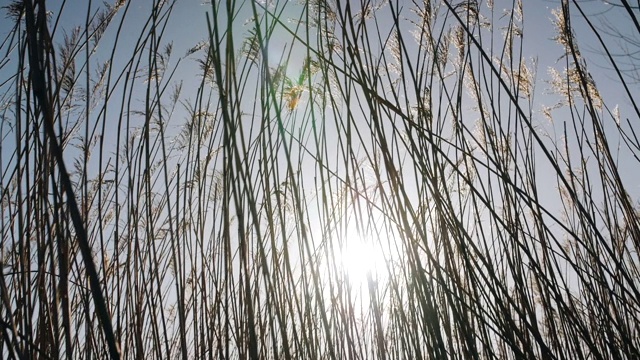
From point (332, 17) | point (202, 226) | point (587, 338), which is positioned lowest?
point (587, 338)

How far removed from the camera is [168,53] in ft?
6.68

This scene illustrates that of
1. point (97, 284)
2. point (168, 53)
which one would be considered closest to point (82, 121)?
point (168, 53)

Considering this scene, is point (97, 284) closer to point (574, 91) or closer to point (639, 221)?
point (639, 221)

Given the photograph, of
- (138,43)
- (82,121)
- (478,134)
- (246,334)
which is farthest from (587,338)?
(82,121)

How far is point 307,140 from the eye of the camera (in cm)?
152

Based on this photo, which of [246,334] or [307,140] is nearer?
[246,334]

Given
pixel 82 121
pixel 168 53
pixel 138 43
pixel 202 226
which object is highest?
pixel 168 53

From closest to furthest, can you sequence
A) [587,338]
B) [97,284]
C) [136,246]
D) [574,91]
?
[97,284] → [587,338] → [136,246] → [574,91]

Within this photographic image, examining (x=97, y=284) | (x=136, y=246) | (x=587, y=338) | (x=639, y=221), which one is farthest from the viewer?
(x=639, y=221)

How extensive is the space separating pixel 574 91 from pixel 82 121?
1.80 meters

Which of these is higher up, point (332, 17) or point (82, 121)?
point (332, 17)

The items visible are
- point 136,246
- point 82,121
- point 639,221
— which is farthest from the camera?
point 82,121

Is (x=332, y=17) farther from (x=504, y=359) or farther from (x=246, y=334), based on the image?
(x=504, y=359)

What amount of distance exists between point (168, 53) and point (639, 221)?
176 centimetres
